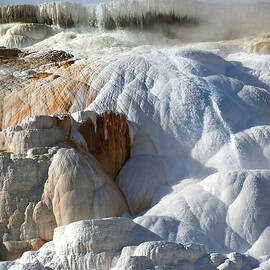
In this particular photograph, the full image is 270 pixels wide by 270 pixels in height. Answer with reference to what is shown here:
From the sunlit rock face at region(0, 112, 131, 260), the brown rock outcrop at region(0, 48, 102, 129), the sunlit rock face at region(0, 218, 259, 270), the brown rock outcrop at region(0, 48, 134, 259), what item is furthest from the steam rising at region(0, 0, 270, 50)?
the sunlit rock face at region(0, 218, 259, 270)

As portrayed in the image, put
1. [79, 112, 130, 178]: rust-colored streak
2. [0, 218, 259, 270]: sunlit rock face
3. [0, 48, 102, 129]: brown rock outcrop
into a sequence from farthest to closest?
1. [0, 48, 102, 129]: brown rock outcrop
2. [79, 112, 130, 178]: rust-colored streak
3. [0, 218, 259, 270]: sunlit rock face

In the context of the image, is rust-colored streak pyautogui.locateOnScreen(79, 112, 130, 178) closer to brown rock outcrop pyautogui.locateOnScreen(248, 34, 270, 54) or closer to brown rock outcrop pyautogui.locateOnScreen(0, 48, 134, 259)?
brown rock outcrop pyautogui.locateOnScreen(0, 48, 134, 259)

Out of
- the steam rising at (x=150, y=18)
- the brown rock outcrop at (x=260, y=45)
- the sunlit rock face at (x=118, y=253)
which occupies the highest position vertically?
the brown rock outcrop at (x=260, y=45)

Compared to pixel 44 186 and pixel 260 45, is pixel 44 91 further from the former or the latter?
pixel 260 45

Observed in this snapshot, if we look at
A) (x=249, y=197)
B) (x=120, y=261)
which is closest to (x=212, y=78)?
(x=249, y=197)

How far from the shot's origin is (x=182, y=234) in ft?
22.1

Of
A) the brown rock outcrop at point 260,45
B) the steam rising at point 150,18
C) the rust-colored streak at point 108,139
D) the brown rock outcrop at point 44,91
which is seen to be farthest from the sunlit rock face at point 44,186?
the steam rising at point 150,18

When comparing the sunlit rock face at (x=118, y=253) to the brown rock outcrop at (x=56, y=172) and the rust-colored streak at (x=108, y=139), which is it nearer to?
the brown rock outcrop at (x=56, y=172)

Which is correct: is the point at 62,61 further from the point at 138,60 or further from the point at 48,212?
the point at 48,212

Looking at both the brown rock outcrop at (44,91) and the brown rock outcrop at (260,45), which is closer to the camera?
the brown rock outcrop at (44,91)

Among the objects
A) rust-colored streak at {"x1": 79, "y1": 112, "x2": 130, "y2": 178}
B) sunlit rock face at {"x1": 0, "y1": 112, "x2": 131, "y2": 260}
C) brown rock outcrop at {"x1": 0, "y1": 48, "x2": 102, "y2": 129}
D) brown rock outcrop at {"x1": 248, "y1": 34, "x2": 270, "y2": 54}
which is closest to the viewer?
Result: sunlit rock face at {"x1": 0, "y1": 112, "x2": 131, "y2": 260}

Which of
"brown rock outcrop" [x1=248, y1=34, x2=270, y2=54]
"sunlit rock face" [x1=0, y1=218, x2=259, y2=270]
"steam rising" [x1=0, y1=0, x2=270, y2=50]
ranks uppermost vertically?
"brown rock outcrop" [x1=248, y1=34, x2=270, y2=54]

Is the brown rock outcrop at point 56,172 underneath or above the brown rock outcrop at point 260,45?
underneath

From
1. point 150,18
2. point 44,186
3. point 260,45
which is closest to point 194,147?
point 44,186
